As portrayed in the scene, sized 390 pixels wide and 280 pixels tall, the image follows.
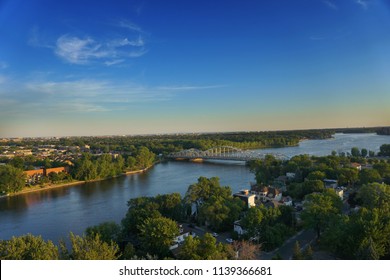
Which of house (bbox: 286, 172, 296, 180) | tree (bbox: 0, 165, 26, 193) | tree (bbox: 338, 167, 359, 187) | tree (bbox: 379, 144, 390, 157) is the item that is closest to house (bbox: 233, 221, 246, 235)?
tree (bbox: 338, 167, 359, 187)

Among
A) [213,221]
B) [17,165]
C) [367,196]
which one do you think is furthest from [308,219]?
[17,165]

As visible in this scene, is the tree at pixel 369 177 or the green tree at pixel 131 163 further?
the green tree at pixel 131 163

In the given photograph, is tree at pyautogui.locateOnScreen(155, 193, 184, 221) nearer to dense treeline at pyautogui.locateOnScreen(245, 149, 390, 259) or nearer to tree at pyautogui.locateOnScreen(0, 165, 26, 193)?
dense treeline at pyautogui.locateOnScreen(245, 149, 390, 259)

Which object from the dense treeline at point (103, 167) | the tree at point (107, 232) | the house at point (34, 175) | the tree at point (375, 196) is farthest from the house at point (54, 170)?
the tree at point (375, 196)

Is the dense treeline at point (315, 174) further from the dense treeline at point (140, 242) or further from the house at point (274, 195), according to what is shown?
the dense treeline at point (140, 242)

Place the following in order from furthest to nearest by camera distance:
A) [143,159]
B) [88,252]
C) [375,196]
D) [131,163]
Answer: [143,159], [131,163], [375,196], [88,252]

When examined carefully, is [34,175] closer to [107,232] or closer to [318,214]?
[107,232]

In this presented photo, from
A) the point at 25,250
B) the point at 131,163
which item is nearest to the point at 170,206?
the point at 25,250
